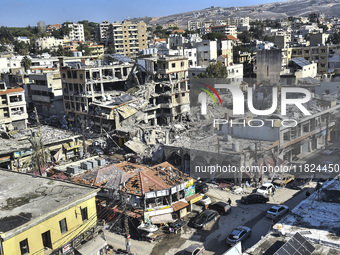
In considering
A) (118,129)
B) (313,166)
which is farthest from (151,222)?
(118,129)

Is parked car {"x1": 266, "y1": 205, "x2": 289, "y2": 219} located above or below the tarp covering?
below

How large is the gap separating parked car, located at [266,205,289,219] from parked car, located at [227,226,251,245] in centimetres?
218

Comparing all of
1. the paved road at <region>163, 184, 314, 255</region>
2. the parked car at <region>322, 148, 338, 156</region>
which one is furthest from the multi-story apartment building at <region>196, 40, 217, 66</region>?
the paved road at <region>163, 184, 314, 255</region>

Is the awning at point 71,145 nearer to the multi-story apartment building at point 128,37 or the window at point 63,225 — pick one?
the window at point 63,225

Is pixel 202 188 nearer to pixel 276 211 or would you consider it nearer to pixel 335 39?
pixel 276 211

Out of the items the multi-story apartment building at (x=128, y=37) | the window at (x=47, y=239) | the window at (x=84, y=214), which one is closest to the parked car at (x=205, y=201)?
the window at (x=84, y=214)

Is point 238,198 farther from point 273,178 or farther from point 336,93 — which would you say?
point 336,93

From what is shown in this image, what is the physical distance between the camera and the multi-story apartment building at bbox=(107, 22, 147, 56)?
7750 cm

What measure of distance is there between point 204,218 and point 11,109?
24732 mm

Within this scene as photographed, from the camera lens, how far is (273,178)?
79.5 feet

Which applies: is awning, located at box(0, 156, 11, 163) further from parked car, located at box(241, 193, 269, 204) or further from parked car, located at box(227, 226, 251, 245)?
parked car, located at box(227, 226, 251, 245)

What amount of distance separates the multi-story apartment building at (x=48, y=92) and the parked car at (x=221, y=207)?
28.2m

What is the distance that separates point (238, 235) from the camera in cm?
1664

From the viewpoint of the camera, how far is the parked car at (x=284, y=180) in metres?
23.2
